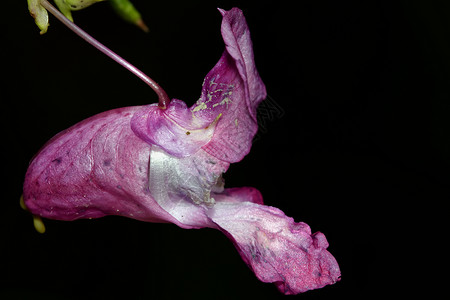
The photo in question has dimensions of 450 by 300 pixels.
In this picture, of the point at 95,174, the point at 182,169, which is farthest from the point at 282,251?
the point at 95,174

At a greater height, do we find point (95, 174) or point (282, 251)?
point (95, 174)

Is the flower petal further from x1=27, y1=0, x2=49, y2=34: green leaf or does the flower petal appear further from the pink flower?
x1=27, y1=0, x2=49, y2=34: green leaf

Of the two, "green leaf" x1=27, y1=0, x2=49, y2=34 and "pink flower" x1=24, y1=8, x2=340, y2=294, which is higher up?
"green leaf" x1=27, y1=0, x2=49, y2=34

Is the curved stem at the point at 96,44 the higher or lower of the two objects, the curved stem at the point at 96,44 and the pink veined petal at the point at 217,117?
the higher

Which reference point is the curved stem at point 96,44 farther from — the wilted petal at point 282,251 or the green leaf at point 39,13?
the wilted petal at point 282,251

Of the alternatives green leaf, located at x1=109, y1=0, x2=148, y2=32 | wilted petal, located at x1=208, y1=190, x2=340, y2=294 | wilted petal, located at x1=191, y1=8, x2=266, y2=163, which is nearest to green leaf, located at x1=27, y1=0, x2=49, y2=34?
green leaf, located at x1=109, y1=0, x2=148, y2=32

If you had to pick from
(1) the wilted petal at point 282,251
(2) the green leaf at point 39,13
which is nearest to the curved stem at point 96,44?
(2) the green leaf at point 39,13

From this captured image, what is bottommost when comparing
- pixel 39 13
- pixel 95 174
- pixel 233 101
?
pixel 95 174

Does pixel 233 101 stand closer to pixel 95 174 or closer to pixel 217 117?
pixel 217 117
